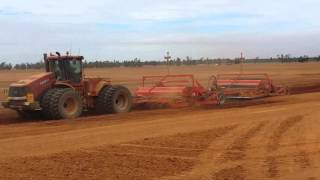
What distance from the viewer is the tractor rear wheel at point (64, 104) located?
1905 cm

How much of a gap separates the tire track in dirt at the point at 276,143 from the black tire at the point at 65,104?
22.1ft

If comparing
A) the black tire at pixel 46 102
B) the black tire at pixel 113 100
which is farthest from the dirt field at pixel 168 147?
the black tire at pixel 113 100

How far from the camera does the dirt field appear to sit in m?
9.88

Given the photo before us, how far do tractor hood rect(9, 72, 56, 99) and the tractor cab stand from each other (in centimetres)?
47

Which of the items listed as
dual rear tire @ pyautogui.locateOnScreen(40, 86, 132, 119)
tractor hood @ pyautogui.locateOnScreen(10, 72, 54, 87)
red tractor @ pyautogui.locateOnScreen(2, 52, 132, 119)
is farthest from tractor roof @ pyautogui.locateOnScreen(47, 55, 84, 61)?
dual rear tire @ pyautogui.locateOnScreen(40, 86, 132, 119)

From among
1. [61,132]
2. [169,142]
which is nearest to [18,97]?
[61,132]

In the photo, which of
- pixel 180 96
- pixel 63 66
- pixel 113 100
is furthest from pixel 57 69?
pixel 180 96

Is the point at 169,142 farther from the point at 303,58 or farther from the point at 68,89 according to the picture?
the point at 303,58

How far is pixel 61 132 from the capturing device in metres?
15.1

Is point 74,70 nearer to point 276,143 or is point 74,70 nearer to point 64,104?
point 64,104

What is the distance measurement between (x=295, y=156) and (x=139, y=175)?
125 inches

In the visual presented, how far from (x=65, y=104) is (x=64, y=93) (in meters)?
0.36

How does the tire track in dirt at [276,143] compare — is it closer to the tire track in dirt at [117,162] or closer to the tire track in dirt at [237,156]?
the tire track in dirt at [237,156]

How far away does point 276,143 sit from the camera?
12.8m
